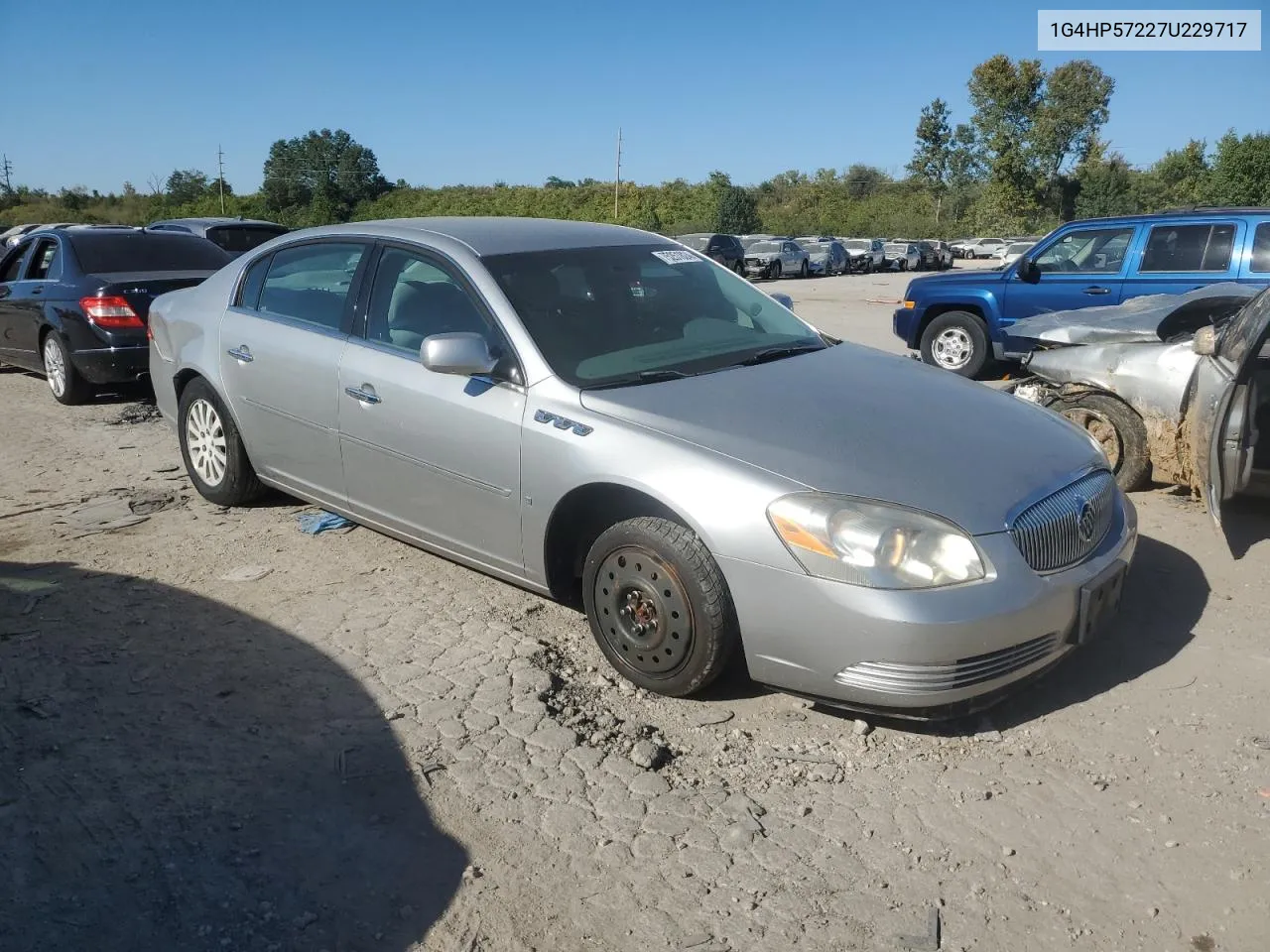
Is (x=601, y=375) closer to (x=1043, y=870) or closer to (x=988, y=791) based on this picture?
(x=988, y=791)

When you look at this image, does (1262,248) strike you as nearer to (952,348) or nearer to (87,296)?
(952,348)

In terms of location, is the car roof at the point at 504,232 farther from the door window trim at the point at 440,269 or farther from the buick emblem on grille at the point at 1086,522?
the buick emblem on grille at the point at 1086,522

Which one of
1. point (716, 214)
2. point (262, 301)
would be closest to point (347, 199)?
point (716, 214)

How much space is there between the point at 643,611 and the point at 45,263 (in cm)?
832

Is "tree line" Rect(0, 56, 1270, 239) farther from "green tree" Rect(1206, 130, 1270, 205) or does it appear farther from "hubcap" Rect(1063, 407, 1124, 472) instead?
"hubcap" Rect(1063, 407, 1124, 472)

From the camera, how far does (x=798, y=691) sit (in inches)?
133

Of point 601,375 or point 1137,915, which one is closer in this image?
point 1137,915

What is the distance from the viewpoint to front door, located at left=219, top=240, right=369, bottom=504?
4.79 m

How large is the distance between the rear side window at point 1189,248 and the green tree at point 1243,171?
42.5m

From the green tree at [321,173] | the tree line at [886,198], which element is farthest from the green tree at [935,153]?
the green tree at [321,173]

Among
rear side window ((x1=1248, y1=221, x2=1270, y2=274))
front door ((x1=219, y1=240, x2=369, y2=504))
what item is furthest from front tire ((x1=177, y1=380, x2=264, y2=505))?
rear side window ((x1=1248, y1=221, x2=1270, y2=274))

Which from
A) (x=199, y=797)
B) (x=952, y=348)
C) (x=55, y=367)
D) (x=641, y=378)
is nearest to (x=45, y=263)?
(x=55, y=367)

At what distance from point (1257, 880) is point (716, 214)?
61445mm

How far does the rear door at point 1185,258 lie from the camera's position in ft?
29.4
